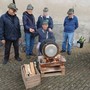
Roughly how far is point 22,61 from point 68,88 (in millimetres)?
2260

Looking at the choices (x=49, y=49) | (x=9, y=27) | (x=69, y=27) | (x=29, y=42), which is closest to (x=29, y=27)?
(x=29, y=42)

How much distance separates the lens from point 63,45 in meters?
9.08

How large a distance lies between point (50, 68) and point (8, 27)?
1.75 meters

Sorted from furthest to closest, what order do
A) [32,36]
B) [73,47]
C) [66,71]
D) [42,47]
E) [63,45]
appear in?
[73,47]
[63,45]
[32,36]
[66,71]
[42,47]

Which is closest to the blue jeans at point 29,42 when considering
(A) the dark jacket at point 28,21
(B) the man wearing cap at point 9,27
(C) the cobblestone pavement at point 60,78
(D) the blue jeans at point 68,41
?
(A) the dark jacket at point 28,21

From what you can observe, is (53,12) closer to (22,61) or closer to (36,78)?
(22,61)

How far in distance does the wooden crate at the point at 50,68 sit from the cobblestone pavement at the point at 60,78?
0.13 m

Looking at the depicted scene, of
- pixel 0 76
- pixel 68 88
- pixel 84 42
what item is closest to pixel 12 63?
pixel 0 76

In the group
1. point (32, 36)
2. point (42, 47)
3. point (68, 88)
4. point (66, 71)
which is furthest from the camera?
point (32, 36)

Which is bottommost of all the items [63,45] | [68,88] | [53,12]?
[68,88]

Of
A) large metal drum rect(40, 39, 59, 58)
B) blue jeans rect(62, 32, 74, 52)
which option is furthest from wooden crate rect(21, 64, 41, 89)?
blue jeans rect(62, 32, 74, 52)

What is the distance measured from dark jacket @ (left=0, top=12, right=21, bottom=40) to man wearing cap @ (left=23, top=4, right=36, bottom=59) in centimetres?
46

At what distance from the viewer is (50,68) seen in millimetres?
6965

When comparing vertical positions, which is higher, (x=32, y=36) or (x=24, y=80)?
(x=32, y=36)
